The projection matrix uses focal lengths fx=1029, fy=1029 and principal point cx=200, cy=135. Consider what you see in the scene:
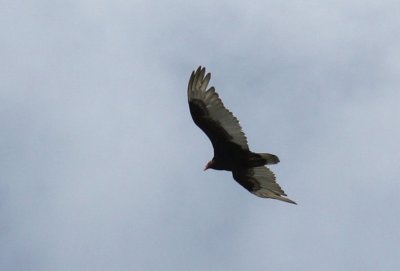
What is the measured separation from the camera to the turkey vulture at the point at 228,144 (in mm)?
30078

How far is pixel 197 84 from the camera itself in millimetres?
30078

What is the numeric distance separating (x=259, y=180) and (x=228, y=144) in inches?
75.3

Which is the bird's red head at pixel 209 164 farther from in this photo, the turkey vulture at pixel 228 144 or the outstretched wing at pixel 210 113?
the outstretched wing at pixel 210 113

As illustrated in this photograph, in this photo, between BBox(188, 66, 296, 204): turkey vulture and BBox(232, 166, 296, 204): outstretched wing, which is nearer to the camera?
BBox(188, 66, 296, 204): turkey vulture

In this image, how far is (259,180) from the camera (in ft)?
105

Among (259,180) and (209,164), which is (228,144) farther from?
(259,180)

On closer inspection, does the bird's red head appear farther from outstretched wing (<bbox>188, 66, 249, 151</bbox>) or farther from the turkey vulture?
outstretched wing (<bbox>188, 66, 249, 151</bbox>)

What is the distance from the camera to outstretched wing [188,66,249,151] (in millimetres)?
30047

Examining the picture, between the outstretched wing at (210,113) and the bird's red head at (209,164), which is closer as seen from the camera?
the outstretched wing at (210,113)

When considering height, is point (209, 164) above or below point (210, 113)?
below

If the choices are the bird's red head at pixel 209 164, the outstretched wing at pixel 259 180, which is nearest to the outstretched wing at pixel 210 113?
the bird's red head at pixel 209 164

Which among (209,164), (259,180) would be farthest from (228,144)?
(259,180)

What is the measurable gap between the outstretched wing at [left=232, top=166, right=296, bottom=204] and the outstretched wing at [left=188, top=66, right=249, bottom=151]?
1.56 meters

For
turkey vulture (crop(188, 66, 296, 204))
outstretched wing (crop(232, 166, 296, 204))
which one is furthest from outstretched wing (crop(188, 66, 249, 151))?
outstretched wing (crop(232, 166, 296, 204))
